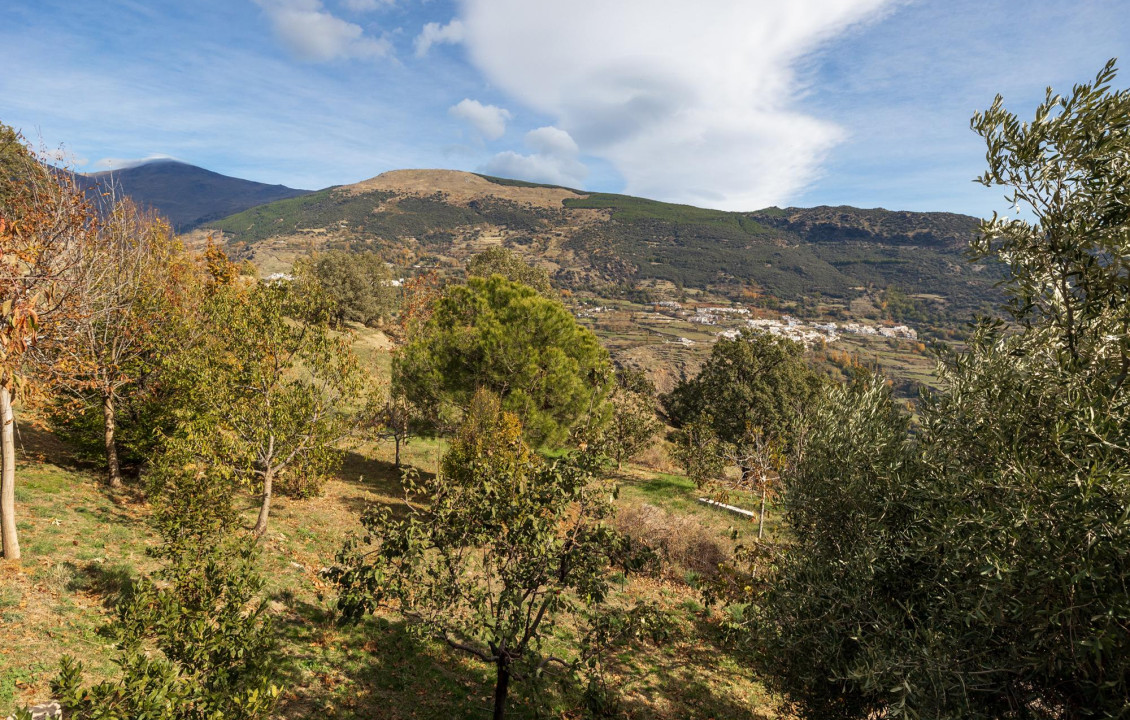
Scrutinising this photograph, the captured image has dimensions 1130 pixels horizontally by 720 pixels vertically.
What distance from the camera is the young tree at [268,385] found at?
15164 millimetres

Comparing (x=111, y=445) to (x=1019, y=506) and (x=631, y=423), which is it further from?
(x=631, y=423)

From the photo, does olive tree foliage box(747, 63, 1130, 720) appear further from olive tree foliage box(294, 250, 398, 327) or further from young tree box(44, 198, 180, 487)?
olive tree foliage box(294, 250, 398, 327)

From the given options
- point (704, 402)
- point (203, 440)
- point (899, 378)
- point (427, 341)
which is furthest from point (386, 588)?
point (899, 378)

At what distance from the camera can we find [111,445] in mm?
16250

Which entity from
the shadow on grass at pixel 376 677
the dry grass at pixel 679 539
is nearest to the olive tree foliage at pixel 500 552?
the shadow on grass at pixel 376 677

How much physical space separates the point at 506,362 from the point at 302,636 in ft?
48.5

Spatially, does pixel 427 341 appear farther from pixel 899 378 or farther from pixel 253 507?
pixel 899 378

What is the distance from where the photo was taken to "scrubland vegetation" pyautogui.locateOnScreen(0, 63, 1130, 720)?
5723mm

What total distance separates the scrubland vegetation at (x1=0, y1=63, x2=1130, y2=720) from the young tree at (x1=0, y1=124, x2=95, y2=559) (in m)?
0.08

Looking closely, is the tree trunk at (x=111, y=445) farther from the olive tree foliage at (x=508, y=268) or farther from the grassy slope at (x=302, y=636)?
the olive tree foliage at (x=508, y=268)

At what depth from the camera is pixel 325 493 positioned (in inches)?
906

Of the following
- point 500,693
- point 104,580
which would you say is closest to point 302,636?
point 104,580

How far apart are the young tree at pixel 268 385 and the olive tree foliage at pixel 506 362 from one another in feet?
25.9

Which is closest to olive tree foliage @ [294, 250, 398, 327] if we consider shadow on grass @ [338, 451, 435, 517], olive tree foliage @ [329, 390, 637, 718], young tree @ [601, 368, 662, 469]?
shadow on grass @ [338, 451, 435, 517]
